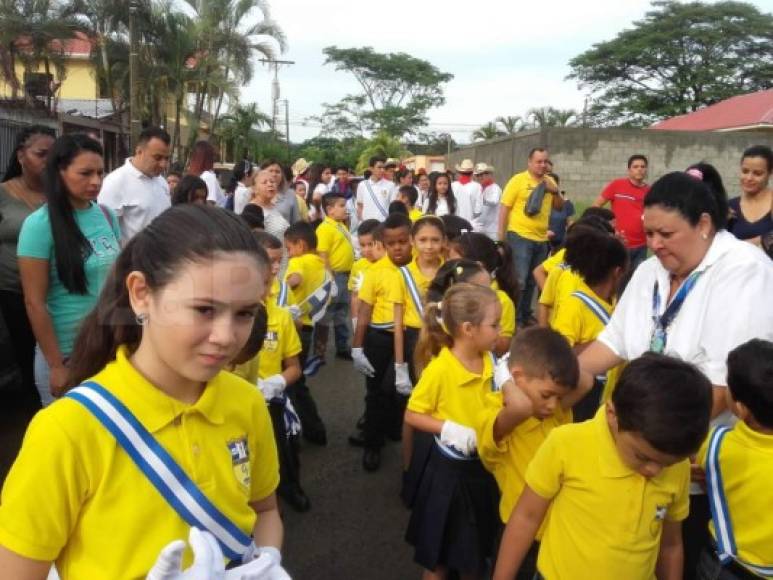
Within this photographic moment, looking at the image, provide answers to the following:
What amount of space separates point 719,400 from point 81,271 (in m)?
2.48

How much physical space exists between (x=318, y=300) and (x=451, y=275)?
180 cm

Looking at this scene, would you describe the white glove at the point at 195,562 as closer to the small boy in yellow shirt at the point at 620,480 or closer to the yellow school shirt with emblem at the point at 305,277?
the small boy in yellow shirt at the point at 620,480

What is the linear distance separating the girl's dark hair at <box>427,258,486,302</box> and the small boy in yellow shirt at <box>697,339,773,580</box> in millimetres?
1533

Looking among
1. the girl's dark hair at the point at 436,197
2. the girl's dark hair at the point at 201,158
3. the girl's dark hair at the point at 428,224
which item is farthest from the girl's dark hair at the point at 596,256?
the girl's dark hair at the point at 436,197

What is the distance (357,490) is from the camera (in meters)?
4.23

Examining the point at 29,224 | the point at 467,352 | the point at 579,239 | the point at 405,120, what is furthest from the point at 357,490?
the point at 405,120

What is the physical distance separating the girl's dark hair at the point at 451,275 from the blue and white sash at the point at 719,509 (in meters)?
1.56

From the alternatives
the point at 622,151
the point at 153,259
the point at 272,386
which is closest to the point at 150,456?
the point at 153,259

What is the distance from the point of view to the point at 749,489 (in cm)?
215

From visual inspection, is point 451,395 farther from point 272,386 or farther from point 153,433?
point 153,433

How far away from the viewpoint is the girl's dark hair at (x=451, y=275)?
Answer: 3.59 metres

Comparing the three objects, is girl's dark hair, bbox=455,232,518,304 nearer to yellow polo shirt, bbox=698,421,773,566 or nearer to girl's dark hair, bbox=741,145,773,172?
girl's dark hair, bbox=741,145,773,172

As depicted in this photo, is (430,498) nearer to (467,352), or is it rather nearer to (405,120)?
(467,352)

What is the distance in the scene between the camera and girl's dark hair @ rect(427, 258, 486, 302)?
359cm
